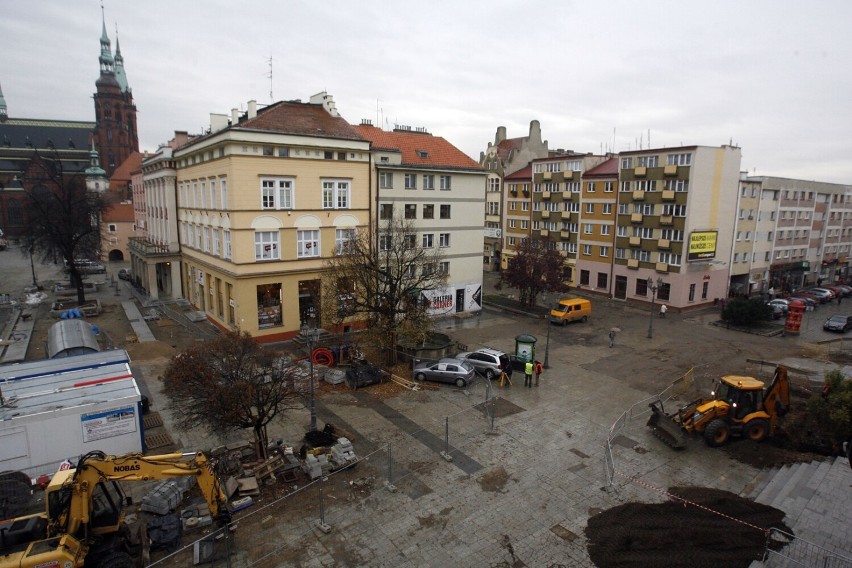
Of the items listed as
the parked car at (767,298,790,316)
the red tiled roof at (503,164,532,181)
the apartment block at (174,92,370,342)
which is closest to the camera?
the apartment block at (174,92,370,342)

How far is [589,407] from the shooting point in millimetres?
22688

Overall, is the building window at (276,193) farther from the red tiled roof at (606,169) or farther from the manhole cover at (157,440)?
the red tiled roof at (606,169)

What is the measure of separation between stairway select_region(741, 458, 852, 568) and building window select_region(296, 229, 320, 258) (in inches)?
1038

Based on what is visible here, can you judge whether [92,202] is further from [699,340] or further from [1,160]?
[1,160]

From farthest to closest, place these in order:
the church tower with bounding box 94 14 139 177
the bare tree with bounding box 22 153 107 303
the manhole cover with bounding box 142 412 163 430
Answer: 1. the church tower with bounding box 94 14 139 177
2. the bare tree with bounding box 22 153 107 303
3. the manhole cover with bounding box 142 412 163 430

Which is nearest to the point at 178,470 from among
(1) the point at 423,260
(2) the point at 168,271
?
(1) the point at 423,260

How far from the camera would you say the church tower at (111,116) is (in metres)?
100

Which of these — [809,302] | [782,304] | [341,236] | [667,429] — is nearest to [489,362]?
[667,429]

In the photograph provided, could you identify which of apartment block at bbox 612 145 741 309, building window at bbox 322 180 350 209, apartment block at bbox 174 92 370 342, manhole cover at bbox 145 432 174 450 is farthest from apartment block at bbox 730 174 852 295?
manhole cover at bbox 145 432 174 450

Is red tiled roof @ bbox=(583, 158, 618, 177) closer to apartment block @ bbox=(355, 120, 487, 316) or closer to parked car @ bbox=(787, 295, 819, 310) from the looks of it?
apartment block @ bbox=(355, 120, 487, 316)

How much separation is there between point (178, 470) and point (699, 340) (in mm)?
34683

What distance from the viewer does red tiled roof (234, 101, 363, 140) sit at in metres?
30.3

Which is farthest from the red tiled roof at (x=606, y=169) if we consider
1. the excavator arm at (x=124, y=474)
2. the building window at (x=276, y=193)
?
the excavator arm at (x=124, y=474)

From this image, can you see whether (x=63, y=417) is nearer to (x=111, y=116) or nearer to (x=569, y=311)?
(x=569, y=311)
